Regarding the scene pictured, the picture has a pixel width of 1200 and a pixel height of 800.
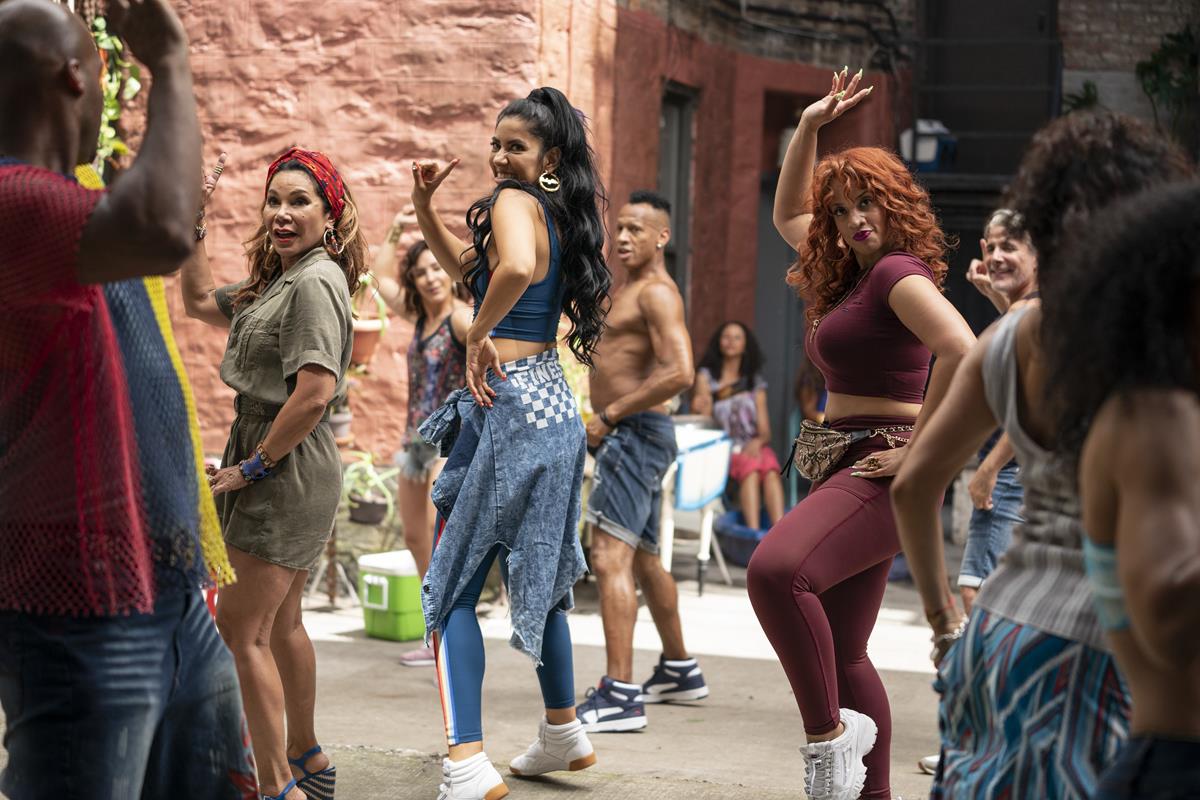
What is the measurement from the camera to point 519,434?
4523mm

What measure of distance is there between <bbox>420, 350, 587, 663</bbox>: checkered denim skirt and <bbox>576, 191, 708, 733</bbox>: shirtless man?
4.74 feet

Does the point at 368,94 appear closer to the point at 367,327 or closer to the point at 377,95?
the point at 377,95

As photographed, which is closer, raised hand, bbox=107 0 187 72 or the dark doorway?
raised hand, bbox=107 0 187 72

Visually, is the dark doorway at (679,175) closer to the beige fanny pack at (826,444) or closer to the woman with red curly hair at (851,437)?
the woman with red curly hair at (851,437)

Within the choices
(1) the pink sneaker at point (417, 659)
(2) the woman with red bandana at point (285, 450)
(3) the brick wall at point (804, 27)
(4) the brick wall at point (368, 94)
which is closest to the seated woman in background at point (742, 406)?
(3) the brick wall at point (804, 27)

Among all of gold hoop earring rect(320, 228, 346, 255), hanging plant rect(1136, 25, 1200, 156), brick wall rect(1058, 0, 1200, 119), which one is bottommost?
gold hoop earring rect(320, 228, 346, 255)

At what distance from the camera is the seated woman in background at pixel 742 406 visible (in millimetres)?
10852

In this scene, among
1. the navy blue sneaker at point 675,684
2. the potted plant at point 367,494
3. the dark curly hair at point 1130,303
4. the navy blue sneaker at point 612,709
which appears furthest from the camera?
the potted plant at point 367,494

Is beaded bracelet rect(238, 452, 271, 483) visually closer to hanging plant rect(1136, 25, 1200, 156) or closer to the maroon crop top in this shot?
the maroon crop top

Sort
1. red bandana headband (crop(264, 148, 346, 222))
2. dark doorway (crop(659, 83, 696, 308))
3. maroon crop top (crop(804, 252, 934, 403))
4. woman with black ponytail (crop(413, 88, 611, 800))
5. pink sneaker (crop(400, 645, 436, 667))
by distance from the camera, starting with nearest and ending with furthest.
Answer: maroon crop top (crop(804, 252, 934, 403)) → red bandana headband (crop(264, 148, 346, 222)) → woman with black ponytail (crop(413, 88, 611, 800)) → pink sneaker (crop(400, 645, 436, 667)) → dark doorway (crop(659, 83, 696, 308))

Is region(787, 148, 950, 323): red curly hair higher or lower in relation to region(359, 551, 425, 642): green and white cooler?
higher

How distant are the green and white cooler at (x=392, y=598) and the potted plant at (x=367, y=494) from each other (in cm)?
81

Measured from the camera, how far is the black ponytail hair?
15.3 feet

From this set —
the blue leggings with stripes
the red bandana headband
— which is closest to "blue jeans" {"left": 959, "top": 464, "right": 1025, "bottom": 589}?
the blue leggings with stripes
